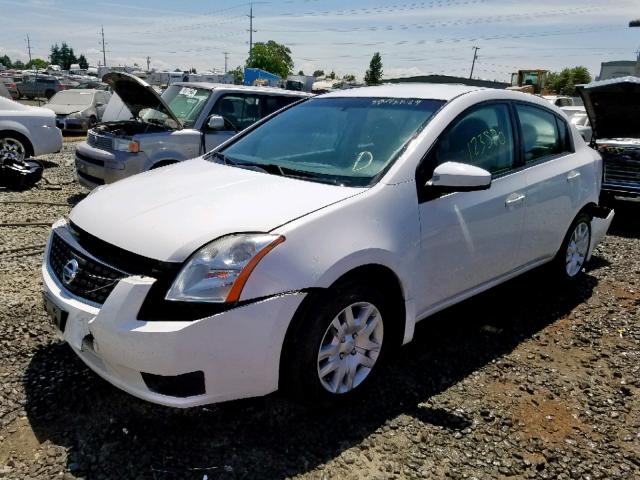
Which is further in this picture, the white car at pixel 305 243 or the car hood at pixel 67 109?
the car hood at pixel 67 109

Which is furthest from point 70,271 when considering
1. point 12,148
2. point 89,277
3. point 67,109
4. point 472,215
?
point 67,109

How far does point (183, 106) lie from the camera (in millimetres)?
7242

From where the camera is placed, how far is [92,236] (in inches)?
101

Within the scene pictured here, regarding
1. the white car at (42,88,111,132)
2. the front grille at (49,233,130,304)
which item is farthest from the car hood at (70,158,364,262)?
the white car at (42,88,111,132)

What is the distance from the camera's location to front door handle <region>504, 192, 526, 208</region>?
3.46m

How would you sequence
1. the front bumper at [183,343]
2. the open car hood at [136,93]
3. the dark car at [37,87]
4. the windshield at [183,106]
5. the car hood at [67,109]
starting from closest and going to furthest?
the front bumper at [183,343]
the open car hood at [136,93]
the windshield at [183,106]
the car hood at [67,109]
the dark car at [37,87]

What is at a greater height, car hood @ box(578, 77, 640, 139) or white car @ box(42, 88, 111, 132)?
car hood @ box(578, 77, 640, 139)

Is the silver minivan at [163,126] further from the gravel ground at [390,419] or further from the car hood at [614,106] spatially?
the car hood at [614,106]

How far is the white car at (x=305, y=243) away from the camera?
7.32 feet

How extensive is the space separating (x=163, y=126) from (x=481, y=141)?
4501mm

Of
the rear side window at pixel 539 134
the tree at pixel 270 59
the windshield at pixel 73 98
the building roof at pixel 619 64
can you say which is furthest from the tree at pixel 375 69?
the rear side window at pixel 539 134

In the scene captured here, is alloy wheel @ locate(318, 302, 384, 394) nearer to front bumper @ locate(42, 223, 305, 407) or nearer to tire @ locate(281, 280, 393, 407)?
tire @ locate(281, 280, 393, 407)

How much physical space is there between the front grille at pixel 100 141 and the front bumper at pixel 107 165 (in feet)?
0.19

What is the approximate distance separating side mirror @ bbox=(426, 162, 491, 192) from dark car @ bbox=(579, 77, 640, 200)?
386cm
